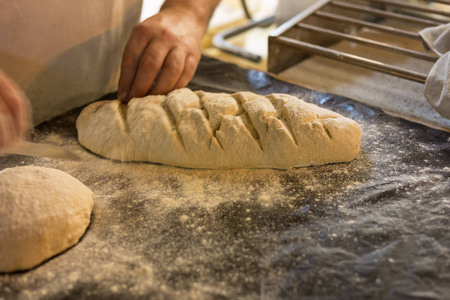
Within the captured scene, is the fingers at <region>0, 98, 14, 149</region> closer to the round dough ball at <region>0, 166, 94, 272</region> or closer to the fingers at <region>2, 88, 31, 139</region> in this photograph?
the fingers at <region>2, 88, 31, 139</region>

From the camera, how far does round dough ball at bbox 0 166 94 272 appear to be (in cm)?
107

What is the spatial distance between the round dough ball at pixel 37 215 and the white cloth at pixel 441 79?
134 centimetres

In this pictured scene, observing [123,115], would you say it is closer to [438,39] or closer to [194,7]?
Answer: [194,7]

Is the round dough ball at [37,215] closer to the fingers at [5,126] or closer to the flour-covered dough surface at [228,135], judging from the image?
the fingers at [5,126]

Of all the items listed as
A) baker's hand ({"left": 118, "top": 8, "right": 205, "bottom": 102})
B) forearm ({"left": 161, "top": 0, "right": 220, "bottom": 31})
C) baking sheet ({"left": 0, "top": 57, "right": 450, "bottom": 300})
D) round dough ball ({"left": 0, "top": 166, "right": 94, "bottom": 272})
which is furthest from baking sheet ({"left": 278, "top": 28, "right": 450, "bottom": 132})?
round dough ball ({"left": 0, "top": 166, "right": 94, "bottom": 272})

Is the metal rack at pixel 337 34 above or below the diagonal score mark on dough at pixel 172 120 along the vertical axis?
above

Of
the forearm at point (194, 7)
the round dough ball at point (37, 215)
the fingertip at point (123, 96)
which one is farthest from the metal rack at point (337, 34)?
the round dough ball at point (37, 215)

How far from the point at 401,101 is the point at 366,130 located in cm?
38

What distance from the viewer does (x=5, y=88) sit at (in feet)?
3.70

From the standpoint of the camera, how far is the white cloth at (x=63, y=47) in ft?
5.07

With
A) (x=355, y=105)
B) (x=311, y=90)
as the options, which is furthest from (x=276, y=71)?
(x=355, y=105)

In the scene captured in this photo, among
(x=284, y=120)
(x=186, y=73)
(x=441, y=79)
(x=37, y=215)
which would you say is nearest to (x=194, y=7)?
(x=186, y=73)

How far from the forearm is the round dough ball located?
985 millimetres

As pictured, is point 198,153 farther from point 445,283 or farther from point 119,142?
point 445,283
